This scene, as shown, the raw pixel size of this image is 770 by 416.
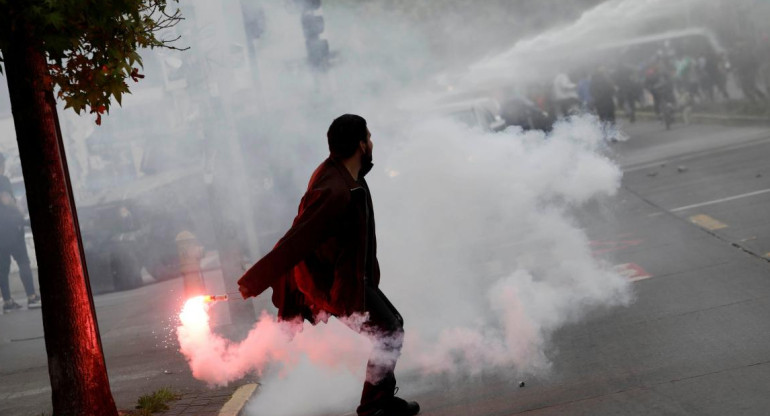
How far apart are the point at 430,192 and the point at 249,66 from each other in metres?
4.09

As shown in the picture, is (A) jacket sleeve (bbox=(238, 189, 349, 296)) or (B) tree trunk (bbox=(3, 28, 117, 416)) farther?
(B) tree trunk (bbox=(3, 28, 117, 416))

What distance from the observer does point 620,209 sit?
12.9 meters

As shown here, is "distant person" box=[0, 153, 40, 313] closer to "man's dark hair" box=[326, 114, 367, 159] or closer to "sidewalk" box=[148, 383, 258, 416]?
"sidewalk" box=[148, 383, 258, 416]

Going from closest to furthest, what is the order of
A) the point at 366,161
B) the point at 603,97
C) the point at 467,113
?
the point at 366,161, the point at 467,113, the point at 603,97

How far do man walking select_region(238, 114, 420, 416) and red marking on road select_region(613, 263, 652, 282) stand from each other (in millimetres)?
3645

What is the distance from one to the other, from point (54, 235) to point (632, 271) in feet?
17.2

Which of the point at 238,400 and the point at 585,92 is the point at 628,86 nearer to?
the point at 585,92

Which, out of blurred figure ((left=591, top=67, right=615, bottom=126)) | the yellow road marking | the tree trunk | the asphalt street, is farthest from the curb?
blurred figure ((left=591, top=67, right=615, bottom=126))

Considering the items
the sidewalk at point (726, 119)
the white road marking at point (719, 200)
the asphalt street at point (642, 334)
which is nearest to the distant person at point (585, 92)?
the sidewalk at point (726, 119)

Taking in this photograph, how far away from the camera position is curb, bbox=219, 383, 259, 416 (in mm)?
6023

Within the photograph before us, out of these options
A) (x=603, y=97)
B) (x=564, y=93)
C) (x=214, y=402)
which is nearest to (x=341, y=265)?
(x=214, y=402)

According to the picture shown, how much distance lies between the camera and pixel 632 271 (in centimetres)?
869

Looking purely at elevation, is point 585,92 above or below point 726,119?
above

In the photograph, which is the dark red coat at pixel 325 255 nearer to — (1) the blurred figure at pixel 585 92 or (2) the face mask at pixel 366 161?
(2) the face mask at pixel 366 161
